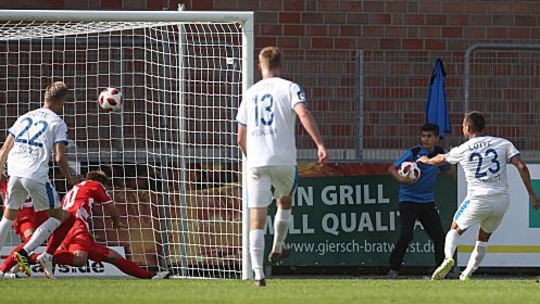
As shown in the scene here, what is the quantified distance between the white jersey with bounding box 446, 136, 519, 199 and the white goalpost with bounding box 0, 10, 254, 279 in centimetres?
262

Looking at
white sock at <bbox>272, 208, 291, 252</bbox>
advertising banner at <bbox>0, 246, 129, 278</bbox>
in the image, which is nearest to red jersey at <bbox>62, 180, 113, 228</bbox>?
advertising banner at <bbox>0, 246, 129, 278</bbox>

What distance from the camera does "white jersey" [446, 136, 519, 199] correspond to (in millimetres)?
15820

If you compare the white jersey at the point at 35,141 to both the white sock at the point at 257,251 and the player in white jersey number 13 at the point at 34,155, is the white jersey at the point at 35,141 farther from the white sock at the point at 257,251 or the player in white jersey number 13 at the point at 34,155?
the white sock at the point at 257,251

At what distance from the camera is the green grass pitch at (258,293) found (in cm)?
1080

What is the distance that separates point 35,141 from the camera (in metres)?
14.5

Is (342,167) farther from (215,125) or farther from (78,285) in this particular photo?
(78,285)

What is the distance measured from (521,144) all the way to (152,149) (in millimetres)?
5102

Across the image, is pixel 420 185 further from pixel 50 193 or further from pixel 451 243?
pixel 50 193

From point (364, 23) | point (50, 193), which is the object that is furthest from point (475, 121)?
point (364, 23)

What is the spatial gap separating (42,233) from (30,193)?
539 millimetres

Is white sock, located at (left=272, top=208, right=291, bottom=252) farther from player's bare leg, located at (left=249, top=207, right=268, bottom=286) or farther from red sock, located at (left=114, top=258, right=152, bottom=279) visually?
red sock, located at (left=114, top=258, right=152, bottom=279)

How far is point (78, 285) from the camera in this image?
1320 centimetres

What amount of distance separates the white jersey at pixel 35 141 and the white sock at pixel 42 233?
613mm

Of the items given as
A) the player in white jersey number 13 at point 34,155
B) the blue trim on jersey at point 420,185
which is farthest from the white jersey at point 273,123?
the blue trim on jersey at point 420,185
